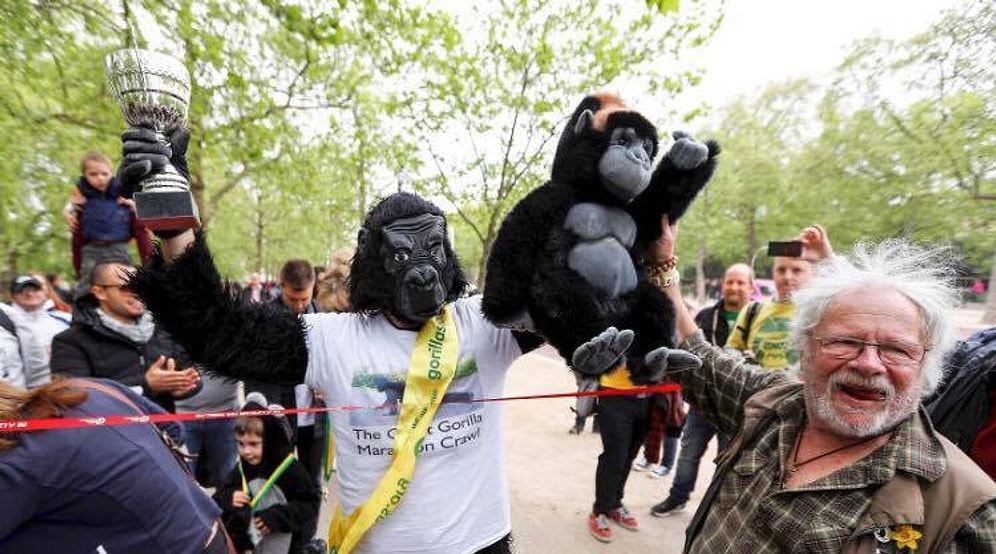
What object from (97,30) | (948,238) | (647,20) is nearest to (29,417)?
(97,30)

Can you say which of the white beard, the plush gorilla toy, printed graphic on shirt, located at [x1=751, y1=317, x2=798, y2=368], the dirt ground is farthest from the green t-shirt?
the plush gorilla toy

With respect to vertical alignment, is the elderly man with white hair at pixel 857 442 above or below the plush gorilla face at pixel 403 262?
below

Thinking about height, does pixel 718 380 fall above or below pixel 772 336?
above

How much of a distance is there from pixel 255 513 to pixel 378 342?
6.35 ft

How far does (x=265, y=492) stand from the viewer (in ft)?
8.77

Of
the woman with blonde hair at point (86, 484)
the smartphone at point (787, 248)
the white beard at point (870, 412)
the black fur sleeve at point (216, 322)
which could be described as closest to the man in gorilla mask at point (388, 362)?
the black fur sleeve at point (216, 322)

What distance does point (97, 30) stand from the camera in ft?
14.1

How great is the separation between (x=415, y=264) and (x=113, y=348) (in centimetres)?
235

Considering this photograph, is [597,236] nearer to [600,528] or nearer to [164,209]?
[164,209]

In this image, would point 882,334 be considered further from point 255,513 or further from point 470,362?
point 255,513

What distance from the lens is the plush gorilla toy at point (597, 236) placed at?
→ 1.28m

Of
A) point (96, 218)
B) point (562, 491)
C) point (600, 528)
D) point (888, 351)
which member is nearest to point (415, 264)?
point (888, 351)

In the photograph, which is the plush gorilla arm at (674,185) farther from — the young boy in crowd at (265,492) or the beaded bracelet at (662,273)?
the young boy in crowd at (265,492)

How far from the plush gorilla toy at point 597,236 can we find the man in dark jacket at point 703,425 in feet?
7.64
